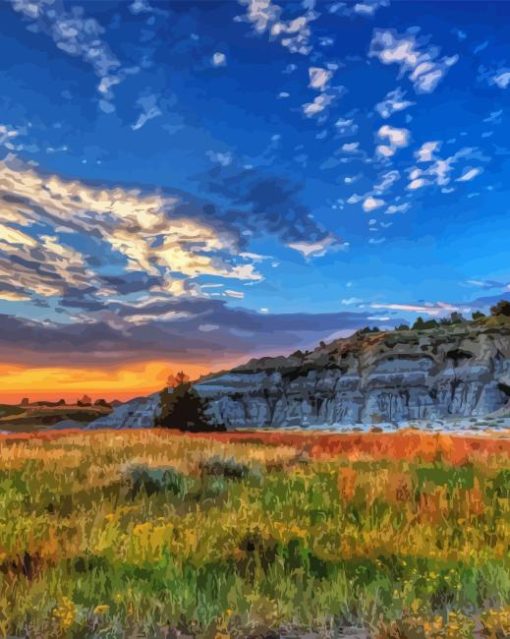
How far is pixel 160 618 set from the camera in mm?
4016

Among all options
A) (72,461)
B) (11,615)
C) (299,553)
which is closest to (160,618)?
(11,615)

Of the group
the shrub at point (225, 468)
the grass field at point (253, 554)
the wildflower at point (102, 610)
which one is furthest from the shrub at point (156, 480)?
the wildflower at point (102, 610)

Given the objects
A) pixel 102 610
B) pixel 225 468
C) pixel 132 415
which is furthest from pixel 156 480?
pixel 132 415

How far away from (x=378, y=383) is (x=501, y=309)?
2549 centimetres

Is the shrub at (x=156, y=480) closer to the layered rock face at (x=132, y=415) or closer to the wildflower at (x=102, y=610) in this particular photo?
the wildflower at (x=102, y=610)

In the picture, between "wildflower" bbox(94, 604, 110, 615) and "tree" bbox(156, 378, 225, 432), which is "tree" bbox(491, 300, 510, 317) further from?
"wildflower" bbox(94, 604, 110, 615)

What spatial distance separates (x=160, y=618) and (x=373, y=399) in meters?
59.7

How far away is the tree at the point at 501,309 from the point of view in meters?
76.3

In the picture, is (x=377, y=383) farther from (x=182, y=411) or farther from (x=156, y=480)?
(x=156, y=480)

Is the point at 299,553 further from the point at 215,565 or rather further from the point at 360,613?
the point at 360,613

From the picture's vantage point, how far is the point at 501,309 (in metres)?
77.2

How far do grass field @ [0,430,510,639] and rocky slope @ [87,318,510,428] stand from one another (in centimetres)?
4800

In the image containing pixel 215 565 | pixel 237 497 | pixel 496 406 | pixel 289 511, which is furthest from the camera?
pixel 496 406

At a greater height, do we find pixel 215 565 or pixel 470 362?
pixel 470 362
